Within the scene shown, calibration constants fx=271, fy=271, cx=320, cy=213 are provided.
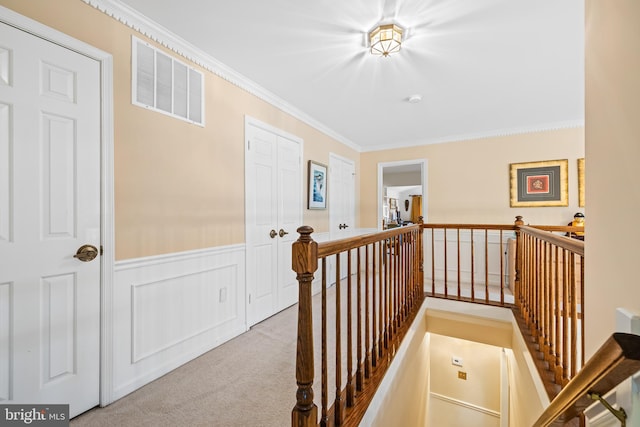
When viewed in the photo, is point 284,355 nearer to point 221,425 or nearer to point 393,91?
Answer: point 221,425

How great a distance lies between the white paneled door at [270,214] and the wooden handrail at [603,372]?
237 centimetres

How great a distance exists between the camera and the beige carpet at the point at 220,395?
59.9 inches

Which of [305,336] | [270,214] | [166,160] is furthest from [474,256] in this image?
[166,160]

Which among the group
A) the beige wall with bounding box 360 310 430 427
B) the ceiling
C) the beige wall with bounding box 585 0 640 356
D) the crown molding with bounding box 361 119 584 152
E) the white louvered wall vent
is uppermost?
the ceiling

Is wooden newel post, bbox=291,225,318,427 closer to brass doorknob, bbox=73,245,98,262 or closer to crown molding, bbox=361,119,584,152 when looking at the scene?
brass doorknob, bbox=73,245,98,262

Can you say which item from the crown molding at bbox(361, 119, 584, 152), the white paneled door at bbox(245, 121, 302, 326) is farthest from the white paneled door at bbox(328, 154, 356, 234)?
the white paneled door at bbox(245, 121, 302, 326)

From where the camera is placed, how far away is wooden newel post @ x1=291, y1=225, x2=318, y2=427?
0.99 metres

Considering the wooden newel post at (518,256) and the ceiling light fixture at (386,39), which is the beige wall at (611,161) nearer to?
the ceiling light fixture at (386,39)

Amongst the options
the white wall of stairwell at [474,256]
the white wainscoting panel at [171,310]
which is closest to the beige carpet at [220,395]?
the white wainscoting panel at [171,310]

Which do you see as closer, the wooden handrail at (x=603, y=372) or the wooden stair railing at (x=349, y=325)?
the wooden handrail at (x=603, y=372)

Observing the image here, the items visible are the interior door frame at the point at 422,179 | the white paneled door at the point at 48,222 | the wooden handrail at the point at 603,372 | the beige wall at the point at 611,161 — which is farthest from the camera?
the interior door frame at the point at 422,179

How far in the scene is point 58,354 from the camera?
1.45 metres

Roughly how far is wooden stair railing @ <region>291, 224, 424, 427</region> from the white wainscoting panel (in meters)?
1.00

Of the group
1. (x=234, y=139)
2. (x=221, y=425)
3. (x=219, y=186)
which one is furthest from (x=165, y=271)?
(x=234, y=139)
